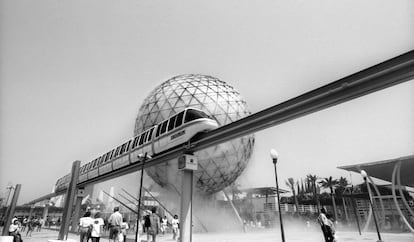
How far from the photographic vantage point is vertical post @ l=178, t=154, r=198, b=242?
10.4 metres

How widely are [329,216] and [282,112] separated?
223 inches

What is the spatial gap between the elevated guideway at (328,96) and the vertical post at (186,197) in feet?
4.15

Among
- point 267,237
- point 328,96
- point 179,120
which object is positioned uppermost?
point 179,120

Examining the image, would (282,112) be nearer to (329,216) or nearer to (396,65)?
(396,65)

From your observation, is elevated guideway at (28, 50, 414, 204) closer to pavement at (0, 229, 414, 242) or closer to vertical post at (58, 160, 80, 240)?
vertical post at (58, 160, 80, 240)

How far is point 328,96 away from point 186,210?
7743 millimetres

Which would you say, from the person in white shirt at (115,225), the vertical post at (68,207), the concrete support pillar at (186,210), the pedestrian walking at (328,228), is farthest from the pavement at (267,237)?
the pedestrian walking at (328,228)

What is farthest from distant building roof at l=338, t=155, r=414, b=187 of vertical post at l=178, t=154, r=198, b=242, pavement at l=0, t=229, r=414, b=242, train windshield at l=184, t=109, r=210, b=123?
vertical post at l=178, t=154, r=198, b=242

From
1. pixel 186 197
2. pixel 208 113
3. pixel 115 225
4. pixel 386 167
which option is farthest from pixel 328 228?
pixel 386 167

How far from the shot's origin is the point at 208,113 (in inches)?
784

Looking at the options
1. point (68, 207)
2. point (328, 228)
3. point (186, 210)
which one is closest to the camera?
point (328, 228)

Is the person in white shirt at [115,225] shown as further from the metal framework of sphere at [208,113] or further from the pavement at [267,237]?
the metal framework of sphere at [208,113]

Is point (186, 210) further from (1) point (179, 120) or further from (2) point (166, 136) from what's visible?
(1) point (179, 120)

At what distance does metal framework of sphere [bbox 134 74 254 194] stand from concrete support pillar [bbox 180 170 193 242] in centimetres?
820
